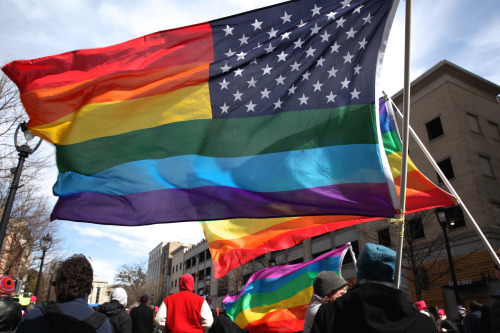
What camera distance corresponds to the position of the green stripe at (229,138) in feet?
13.4

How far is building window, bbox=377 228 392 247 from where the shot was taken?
26859mm

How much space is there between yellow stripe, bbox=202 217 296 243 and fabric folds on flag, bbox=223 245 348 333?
216cm

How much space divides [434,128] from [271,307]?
77.0 ft

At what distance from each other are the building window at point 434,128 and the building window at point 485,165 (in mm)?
3031

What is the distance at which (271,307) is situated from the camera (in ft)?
26.8

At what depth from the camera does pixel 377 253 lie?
240cm

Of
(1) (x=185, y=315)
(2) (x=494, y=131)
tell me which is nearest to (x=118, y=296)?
(1) (x=185, y=315)

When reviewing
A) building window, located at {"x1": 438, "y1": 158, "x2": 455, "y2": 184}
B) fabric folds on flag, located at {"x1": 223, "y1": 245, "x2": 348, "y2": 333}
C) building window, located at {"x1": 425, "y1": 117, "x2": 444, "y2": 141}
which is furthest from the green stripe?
building window, located at {"x1": 425, "y1": 117, "x2": 444, "y2": 141}

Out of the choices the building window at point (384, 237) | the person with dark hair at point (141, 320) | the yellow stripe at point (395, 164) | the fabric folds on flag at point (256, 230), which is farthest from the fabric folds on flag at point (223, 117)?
the building window at point (384, 237)

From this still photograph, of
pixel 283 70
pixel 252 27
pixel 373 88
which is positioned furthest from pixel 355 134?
pixel 252 27

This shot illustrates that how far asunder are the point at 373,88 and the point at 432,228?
22913mm

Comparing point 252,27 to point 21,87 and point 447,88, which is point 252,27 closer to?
point 21,87

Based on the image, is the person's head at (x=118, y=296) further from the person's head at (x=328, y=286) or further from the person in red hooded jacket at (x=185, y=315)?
the person's head at (x=328, y=286)

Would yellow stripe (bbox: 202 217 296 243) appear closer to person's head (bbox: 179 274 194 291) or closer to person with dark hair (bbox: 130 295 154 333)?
person's head (bbox: 179 274 194 291)
